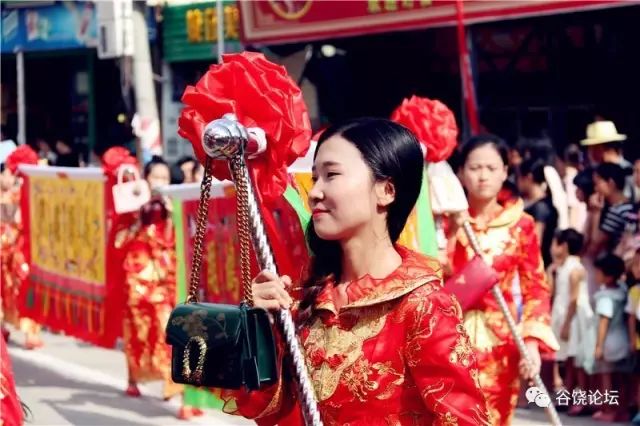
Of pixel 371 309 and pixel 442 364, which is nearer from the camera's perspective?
pixel 442 364

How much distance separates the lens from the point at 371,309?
3025 mm

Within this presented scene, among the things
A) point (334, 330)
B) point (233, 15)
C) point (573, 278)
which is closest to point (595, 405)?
point (573, 278)

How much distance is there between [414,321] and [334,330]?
0.22 meters

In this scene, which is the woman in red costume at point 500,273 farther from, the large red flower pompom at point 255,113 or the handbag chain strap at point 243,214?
the handbag chain strap at point 243,214

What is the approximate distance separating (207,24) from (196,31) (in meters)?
0.28

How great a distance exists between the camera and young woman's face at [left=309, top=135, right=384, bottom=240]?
3.02 metres

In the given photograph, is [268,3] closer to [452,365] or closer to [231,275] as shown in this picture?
[231,275]

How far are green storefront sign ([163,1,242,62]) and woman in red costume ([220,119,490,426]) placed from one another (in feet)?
49.4

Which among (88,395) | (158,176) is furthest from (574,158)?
(88,395)

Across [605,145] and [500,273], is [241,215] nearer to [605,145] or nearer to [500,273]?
[500,273]

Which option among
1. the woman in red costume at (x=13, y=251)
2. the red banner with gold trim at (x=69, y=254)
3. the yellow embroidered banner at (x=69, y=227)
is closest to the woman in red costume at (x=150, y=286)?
the red banner with gold trim at (x=69, y=254)

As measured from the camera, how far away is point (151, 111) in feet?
47.6

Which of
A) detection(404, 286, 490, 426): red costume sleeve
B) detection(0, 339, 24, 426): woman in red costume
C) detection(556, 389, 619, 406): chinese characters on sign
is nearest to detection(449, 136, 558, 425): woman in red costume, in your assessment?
detection(556, 389, 619, 406): chinese characters on sign

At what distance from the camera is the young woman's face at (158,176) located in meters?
8.89
